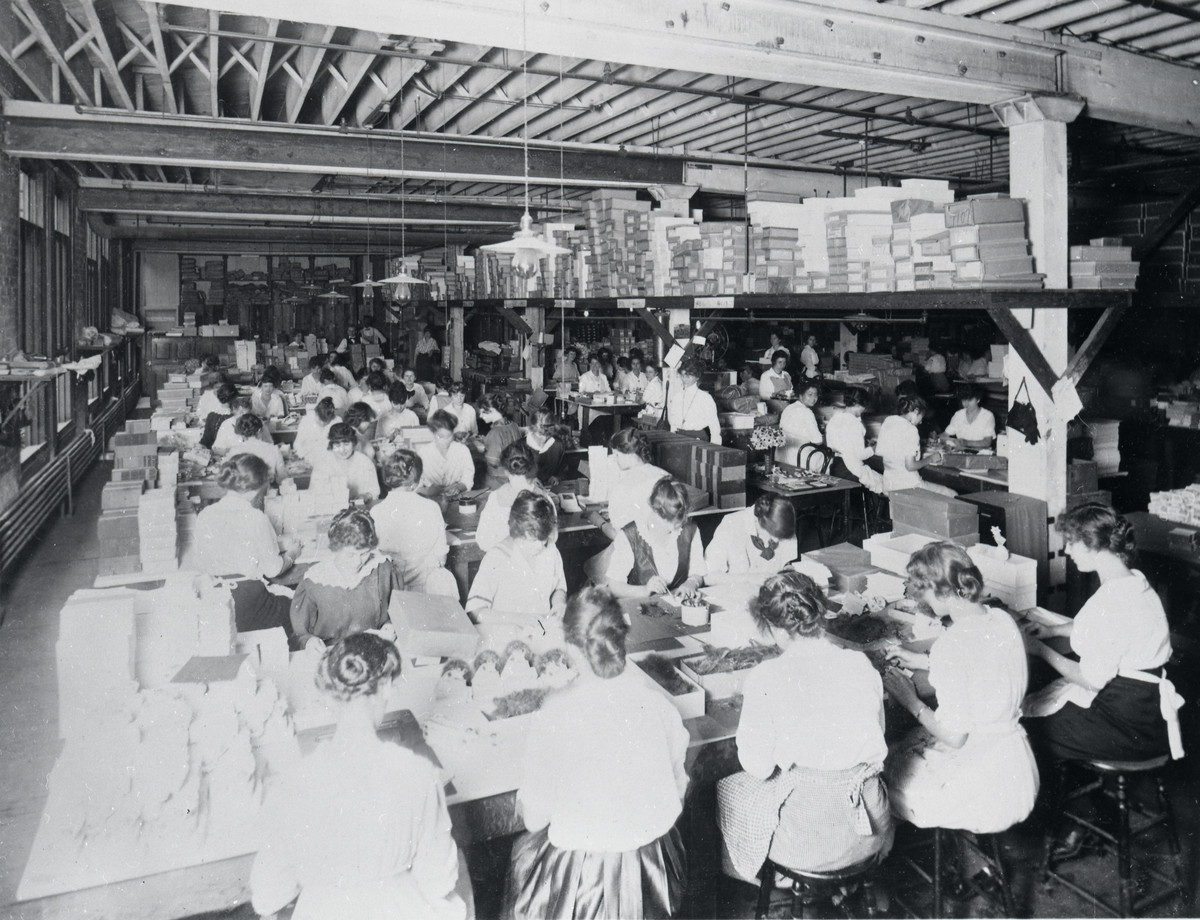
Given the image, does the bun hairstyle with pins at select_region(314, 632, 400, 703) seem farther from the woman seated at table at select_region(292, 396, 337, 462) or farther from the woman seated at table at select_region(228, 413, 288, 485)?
the woman seated at table at select_region(292, 396, 337, 462)

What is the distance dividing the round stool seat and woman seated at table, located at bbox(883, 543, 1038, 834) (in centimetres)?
42

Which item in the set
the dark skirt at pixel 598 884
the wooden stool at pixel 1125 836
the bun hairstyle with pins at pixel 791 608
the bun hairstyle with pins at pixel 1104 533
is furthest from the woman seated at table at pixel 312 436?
the wooden stool at pixel 1125 836

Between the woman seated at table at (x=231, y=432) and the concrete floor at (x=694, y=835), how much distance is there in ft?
6.41

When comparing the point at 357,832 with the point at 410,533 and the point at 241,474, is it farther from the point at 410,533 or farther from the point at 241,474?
the point at 241,474

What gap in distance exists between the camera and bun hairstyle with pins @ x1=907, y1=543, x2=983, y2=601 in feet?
11.6

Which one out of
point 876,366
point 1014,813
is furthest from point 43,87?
point 876,366

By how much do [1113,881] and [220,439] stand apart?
24.8ft

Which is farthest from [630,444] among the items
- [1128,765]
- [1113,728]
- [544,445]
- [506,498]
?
[1128,765]

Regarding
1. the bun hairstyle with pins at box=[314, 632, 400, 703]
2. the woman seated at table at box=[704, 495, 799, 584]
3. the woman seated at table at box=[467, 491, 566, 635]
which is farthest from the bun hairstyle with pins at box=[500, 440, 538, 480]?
the bun hairstyle with pins at box=[314, 632, 400, 703]

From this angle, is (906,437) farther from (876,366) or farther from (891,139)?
(876,366)

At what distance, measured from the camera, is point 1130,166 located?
914 centimetres

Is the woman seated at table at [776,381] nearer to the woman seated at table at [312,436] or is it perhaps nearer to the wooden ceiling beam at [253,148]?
the wooden ceiling beam at [253,148]

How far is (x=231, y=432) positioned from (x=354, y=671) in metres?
6.51

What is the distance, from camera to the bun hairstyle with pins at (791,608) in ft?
10.6
